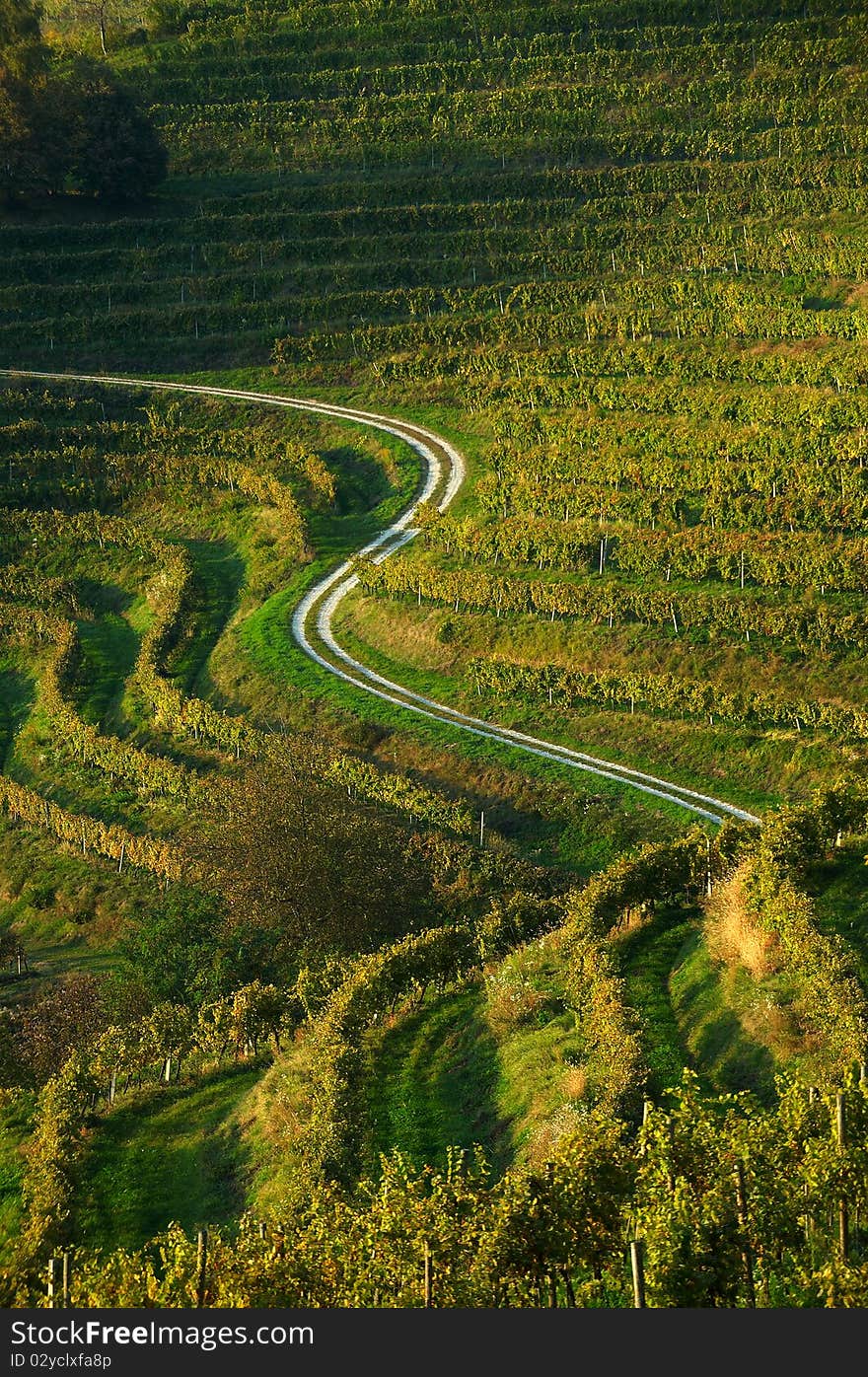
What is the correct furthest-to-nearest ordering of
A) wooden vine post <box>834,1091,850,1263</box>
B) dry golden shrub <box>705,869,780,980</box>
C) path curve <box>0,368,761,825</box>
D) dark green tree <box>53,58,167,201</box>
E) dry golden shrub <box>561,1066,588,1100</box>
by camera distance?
dark green tree <box>53,58,167,201</box> < path curve <box>0,368,761,825</box> < dry golden shrub <box>705,869,780,980</box> < dry golden shrub <box>561,1066,588,1100</box> < wooden vine post <box>834,1091,850,1263</box>

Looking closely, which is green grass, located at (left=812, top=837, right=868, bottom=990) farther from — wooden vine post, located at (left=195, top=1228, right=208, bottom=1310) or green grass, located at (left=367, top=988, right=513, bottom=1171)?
wooden vine post, located at (left=195, top=1228, right=208, bottom=1310)

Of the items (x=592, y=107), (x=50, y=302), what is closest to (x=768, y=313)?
(x=592, y=107)

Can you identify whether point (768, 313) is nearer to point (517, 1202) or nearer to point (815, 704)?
point (815, 704)

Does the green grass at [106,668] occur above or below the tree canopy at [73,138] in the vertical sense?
below

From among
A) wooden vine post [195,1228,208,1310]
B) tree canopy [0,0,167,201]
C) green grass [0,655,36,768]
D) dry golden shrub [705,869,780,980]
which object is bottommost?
wooden vine post [195,1228,208,1310]

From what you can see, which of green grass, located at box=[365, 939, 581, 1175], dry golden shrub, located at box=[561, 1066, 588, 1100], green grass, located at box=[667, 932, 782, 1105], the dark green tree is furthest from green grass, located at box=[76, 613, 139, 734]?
the dark green tree

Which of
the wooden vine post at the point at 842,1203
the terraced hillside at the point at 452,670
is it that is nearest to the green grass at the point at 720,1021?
the terraced hillside at the point at 452,670

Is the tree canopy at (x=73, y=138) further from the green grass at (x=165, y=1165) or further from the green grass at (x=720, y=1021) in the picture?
the green grass at (x=720, y=1021)
